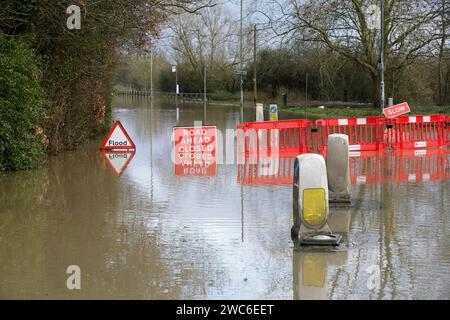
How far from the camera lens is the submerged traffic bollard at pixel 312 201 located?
8195 millimetres

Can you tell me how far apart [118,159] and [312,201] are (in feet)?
34.2

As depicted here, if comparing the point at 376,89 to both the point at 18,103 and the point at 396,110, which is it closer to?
the point at 396,110

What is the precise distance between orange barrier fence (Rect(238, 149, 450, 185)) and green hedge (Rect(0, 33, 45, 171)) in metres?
4.45

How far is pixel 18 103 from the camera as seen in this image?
44.8 feet

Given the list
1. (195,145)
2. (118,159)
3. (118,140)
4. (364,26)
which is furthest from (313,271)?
(364,26)

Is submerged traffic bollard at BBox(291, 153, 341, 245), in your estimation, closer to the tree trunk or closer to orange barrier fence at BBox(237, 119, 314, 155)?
orange barrier fence at BBox(237, 119, 314, 155)

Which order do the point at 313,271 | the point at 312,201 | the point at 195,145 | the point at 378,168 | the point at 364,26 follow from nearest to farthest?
the point at 313,271, the point at 312,201, the point at 378,168, the point at 195,145, the point at 364,26

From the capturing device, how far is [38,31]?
49.3ft

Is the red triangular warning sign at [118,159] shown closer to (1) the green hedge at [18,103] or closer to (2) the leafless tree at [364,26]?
(1) the green hedge at [18,103]

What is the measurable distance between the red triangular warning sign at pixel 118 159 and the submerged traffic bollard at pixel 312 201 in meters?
7.30

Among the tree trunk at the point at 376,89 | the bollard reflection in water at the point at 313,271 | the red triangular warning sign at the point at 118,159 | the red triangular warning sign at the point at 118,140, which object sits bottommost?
the bollard reflection in water at the point at 313,271

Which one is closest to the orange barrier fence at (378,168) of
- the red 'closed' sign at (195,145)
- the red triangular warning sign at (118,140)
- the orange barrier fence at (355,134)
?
the orange barrier fence at (355,134)

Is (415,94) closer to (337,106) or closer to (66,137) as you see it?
(337,106)
